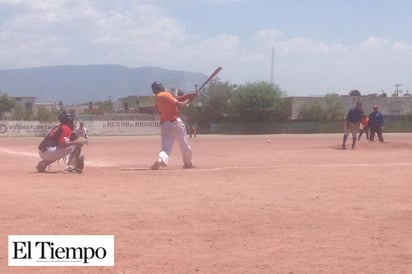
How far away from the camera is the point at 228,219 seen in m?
8.55

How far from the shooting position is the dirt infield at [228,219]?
6.70m

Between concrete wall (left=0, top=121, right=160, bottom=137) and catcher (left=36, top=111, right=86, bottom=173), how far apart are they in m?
54.3

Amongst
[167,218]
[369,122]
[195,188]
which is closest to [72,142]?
[195,188]

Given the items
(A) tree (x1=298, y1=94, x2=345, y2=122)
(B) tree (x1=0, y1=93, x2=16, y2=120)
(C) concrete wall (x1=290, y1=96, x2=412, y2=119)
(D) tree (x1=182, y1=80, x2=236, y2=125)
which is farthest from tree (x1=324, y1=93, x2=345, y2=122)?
(B) tree (x1=0, y1=93, x2=16, y2=120)

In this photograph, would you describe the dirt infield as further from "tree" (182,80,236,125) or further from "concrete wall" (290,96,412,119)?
"concrete wall" (290,96,412,119)

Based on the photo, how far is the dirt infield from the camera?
22.0ft

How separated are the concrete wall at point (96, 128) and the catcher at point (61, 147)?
54260mm

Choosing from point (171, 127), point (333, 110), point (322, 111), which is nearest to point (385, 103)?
point (333, 110)

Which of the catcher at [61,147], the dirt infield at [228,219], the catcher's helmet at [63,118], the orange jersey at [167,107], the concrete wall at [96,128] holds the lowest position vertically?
the concrete wall at [96,128]

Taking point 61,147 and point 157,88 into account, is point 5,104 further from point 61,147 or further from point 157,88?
point 61,147

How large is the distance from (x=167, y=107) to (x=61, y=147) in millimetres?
2342

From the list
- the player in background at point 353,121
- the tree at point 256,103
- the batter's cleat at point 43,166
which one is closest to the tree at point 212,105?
the tree at point 256,103

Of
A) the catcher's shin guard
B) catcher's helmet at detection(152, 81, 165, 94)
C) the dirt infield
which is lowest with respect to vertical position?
the dirt infield

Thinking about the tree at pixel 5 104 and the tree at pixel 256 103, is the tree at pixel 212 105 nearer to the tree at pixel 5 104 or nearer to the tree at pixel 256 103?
the tree at pixel 256 103
